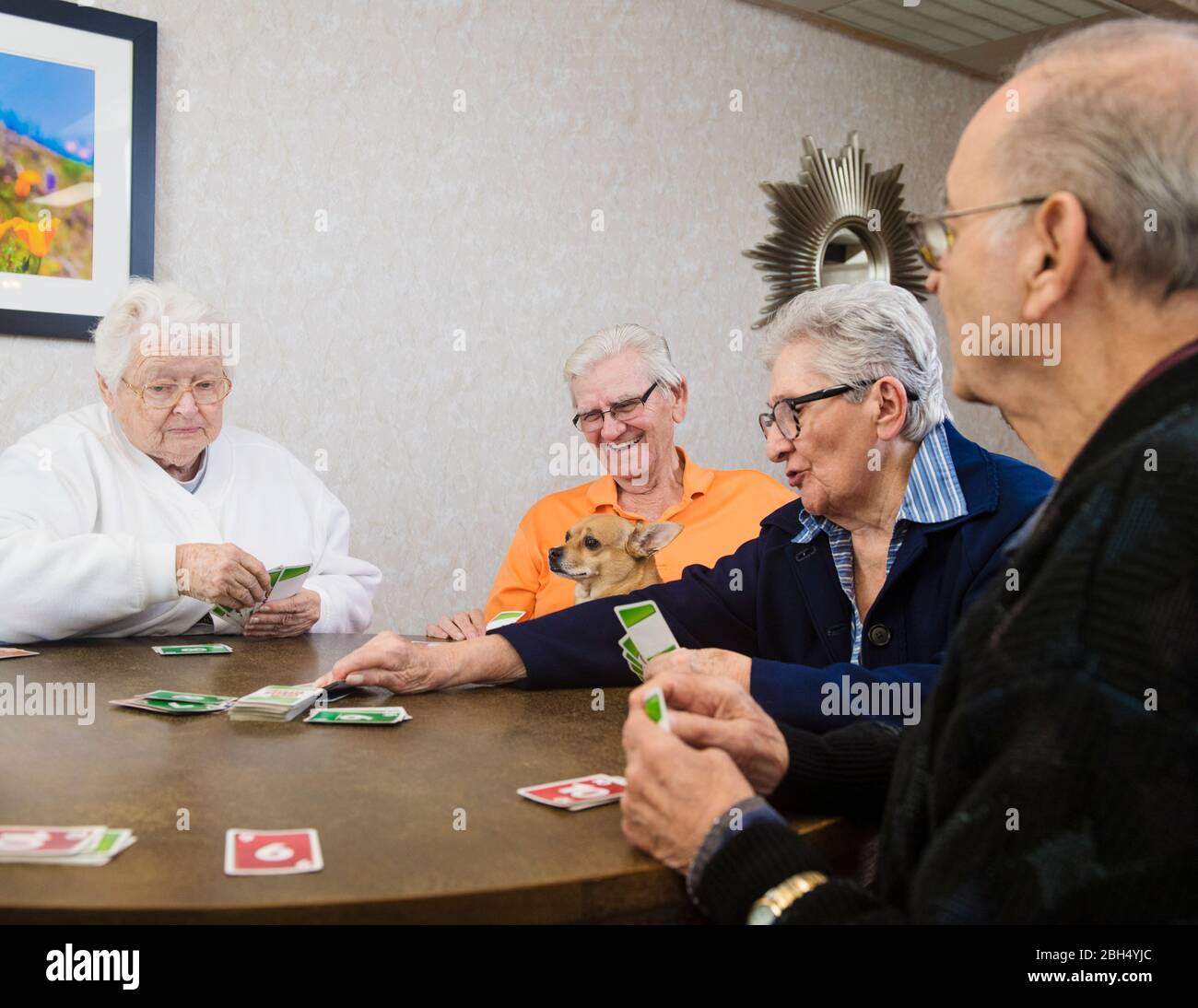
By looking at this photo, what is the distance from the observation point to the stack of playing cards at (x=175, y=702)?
1.57 m

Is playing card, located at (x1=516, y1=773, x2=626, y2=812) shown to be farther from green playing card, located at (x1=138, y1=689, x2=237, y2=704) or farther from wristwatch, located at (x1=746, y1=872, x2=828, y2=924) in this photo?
green playing card, located at (x1=138, y1=689, x2=237, y2=704)

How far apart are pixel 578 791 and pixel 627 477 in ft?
6.79

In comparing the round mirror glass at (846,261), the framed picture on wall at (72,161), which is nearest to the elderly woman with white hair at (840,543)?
the framed picture on wall at (72,161)

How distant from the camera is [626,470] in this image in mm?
3188

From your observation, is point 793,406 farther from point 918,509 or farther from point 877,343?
point 918,509

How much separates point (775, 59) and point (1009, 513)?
357cm

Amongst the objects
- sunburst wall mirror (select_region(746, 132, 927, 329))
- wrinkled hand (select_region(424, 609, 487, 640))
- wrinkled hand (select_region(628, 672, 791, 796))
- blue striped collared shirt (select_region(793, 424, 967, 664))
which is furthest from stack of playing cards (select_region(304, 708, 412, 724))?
sunburst wall mirror (select_region(746, 132, 927, 329))

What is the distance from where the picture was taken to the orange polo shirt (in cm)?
300

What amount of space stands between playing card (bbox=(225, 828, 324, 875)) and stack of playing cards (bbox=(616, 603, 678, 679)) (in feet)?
2.37

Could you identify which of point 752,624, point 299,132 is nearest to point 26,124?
point 299,132

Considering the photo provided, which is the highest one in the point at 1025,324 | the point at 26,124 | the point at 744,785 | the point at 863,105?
the point at 863,105

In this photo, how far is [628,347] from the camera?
322 cm

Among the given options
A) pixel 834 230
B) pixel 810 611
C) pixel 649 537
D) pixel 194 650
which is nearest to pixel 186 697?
pixel 194 650

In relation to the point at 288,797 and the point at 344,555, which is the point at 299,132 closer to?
the point at 344,555
